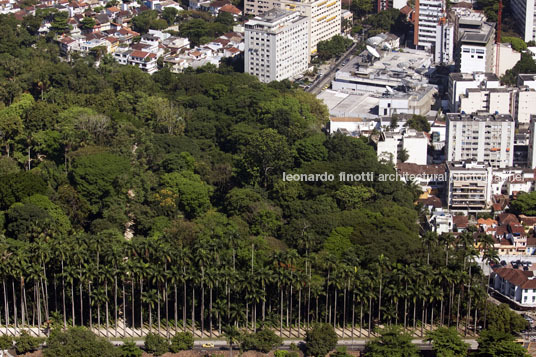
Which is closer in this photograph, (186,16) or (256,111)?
(256,111)

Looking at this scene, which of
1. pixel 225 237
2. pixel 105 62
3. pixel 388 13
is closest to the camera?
pixel 225 237

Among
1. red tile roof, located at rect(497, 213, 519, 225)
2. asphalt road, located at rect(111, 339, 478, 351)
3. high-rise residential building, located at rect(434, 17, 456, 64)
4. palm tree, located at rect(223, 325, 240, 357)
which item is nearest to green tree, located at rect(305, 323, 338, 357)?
asphalt road, located at rect(111, 339, 478, 351)

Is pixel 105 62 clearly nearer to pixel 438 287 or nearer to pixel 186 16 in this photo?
pixel 186 16

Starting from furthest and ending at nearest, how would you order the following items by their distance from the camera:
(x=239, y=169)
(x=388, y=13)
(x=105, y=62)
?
(x=388, y=13)
(x=105, y=62)
(x=239, y=169)

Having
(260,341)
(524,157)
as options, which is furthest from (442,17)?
(260,341)

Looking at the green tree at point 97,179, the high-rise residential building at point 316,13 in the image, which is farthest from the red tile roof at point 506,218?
the high-rise residential building at point 316,13

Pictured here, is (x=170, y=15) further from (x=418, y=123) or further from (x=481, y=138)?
(x=481, y=138)

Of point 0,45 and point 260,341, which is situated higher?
point 0,45
